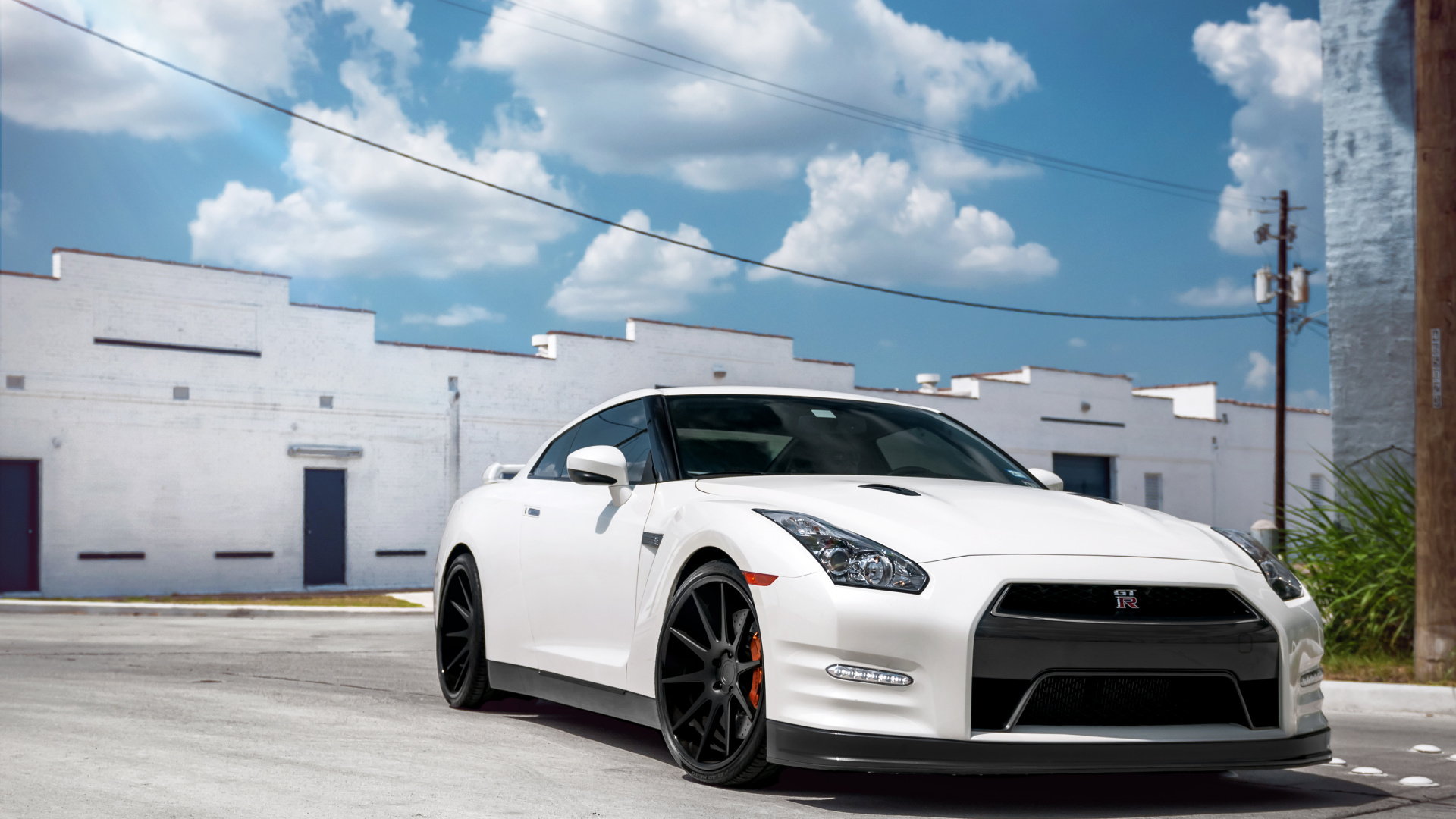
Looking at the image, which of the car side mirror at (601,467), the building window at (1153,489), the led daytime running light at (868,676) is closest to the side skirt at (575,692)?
the car side mirror at (601,467)

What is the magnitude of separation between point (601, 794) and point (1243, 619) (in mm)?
2202

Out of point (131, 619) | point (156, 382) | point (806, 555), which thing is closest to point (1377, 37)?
Result: point (806, 555)

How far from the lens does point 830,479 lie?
5316 millimetres

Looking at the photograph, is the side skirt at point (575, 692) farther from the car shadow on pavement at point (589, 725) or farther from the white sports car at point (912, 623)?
the car shadow on pavement at point (589, 725)

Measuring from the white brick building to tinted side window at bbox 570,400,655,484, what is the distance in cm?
2031

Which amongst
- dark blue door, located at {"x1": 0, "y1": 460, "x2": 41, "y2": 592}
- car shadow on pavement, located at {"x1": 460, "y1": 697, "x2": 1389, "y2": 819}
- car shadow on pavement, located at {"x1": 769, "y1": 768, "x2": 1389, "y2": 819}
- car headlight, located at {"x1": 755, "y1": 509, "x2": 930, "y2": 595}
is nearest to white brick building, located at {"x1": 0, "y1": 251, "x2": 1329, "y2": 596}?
dark blue door, located at {"x1": 0, "y1": 460, "x2": 41, "y2": 592}

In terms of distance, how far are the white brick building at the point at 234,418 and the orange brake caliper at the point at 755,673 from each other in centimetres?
2240

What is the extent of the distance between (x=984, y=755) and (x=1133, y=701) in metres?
0.55

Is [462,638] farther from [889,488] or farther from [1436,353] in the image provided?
[1436,353]

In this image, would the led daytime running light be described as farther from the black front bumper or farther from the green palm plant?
the green palm plant

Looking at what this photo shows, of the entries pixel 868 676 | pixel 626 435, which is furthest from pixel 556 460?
pixel 868 676

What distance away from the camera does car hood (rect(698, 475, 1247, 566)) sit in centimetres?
440

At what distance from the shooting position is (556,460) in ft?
22.2

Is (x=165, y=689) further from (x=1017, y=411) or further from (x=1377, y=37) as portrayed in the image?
(x=1017, y=411)
